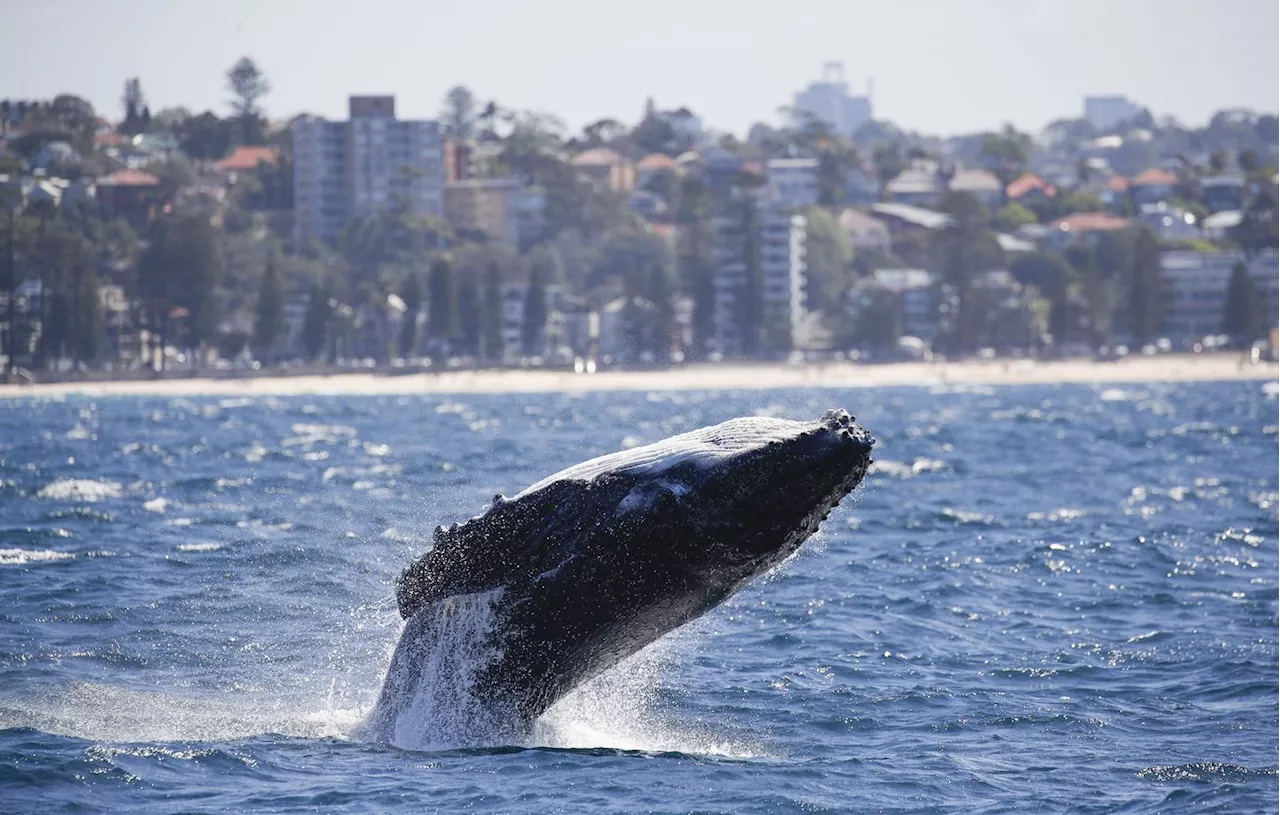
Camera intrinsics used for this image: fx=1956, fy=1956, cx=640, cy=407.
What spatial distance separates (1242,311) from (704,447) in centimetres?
17137

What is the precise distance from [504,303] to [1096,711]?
15431cm

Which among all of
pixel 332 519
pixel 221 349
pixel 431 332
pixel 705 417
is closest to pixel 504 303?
pixel 431 332

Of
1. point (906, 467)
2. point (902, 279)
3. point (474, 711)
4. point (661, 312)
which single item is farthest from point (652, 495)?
point (902, 279)

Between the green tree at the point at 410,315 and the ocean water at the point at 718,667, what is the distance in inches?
4833

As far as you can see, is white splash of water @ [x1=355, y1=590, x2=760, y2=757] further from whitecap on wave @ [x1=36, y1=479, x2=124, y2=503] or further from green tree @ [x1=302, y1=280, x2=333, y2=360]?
green tree @ [x1=302, y1=280, x2=333, y2=360]

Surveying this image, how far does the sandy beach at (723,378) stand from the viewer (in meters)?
139

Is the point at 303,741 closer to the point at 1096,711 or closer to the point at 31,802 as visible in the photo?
the point at 31,802

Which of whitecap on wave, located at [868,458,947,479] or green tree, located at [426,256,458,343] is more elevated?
green tree, located at [426,256,458,343]

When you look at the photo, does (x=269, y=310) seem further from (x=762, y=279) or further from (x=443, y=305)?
(x=762, y=279)

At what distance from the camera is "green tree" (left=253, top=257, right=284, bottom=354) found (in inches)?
6127

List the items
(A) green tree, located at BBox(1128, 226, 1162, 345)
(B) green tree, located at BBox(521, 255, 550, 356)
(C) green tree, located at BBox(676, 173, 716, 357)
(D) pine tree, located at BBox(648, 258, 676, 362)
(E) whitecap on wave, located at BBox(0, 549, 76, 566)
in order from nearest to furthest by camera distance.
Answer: (E) whitecap on wave, located at BBox(0, 549, 76, 566) → (B) green tree, located at BBox(521, 255, 550, 356) → (D) pine tree, located at BBox(648, 258, 676, 362) → (C) green tree, located at BBox(676, 173, 716, 357) → (A) green tree, located at BBox(1128, 226, 1162, 345)

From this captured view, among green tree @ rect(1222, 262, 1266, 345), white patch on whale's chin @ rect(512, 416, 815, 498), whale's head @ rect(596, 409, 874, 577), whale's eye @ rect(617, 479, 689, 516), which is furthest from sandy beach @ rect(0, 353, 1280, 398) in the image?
whale's head @ rect(596, 409, 874, 577)

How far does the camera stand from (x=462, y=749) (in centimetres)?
1435

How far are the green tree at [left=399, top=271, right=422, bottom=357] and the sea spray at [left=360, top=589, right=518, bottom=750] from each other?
150 meters
